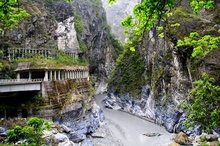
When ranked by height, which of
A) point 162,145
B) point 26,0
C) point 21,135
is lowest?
point 162,145

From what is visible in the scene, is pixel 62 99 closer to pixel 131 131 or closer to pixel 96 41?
pixel 131 131

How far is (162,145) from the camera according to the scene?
74.3 feet

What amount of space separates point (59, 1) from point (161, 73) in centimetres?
2993

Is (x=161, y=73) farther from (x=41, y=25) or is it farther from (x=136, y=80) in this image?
(x=41, y=25)

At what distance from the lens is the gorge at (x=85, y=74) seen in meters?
23.5

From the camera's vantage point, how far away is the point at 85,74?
4338cm

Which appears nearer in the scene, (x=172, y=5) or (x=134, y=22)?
(x=172, y=5)

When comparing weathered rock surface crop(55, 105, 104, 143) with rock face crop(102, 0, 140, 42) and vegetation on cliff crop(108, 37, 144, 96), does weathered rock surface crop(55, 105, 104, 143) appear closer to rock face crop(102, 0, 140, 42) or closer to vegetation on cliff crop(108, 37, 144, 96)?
vegetation on cliff crop(108, 37, 144, 96)

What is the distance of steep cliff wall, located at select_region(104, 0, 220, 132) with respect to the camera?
25953 millimetres

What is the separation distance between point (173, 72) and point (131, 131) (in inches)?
405

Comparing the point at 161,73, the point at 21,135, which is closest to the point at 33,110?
the point at 21,135

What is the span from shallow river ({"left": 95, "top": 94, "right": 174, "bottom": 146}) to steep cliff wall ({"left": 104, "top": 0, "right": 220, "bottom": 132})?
5.92ft

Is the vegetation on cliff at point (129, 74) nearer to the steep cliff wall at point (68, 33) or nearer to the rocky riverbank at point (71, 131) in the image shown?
the steep cliff wall at point (68, 33)

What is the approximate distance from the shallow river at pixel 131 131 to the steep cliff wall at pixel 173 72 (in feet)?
5.92
